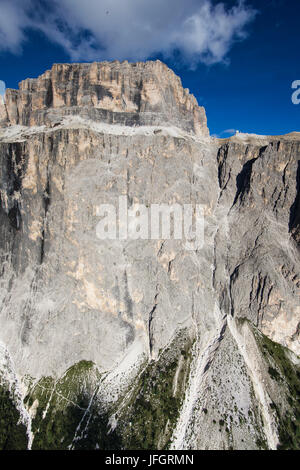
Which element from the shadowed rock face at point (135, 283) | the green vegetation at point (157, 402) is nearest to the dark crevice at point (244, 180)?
the shadowed rock face at point (135, 283)

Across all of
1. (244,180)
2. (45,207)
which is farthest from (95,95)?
(244,180)

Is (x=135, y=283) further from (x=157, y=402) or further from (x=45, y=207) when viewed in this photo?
(x=45, y=207)

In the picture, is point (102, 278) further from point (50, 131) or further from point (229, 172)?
point (229, 172)

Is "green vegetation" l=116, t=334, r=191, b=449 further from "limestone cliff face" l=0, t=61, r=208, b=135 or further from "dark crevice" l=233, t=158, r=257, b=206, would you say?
"limestone cliff face" l=0, t=61, r=208, b=135

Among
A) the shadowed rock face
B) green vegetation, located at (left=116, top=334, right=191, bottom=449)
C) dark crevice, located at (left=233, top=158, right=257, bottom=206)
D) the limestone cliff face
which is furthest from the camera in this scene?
dark crevice, located at (left=233, top=158, right=257, bottom=206)

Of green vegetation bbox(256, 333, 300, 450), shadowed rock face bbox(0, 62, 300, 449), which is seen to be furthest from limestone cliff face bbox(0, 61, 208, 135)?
green vegetation bbox(256, 333, 300, 450)
